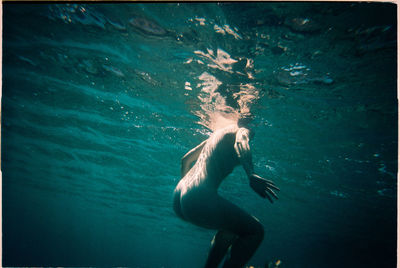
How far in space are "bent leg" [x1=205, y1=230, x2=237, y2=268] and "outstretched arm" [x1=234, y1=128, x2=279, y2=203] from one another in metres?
1.36

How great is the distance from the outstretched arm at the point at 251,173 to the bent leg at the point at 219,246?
1.36 m

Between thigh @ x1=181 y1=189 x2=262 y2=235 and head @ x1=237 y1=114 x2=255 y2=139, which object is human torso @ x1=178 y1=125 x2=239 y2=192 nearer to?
thigh @ x1=181 y1=189 x2=262 y2=235

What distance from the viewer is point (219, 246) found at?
11.9 ft

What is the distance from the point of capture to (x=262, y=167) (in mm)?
13797

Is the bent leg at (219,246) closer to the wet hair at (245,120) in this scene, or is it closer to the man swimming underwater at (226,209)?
the man swimming underwater at (226,209)

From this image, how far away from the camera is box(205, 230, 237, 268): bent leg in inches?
142

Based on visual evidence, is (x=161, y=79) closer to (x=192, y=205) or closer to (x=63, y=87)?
(x=63, y=87)

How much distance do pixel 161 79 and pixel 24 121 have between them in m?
11.6

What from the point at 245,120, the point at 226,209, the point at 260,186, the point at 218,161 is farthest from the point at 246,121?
the point at 260,186

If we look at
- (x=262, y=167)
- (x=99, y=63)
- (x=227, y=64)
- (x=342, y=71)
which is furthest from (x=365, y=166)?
(x=99, y=63)

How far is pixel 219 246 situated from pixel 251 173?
180 centimetres

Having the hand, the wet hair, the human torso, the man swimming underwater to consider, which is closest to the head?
the wet hair

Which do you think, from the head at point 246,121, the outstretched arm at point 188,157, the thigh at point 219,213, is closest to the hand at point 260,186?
the thigh at point 219,213

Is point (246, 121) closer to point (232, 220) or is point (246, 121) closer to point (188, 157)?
point (188, 157)
